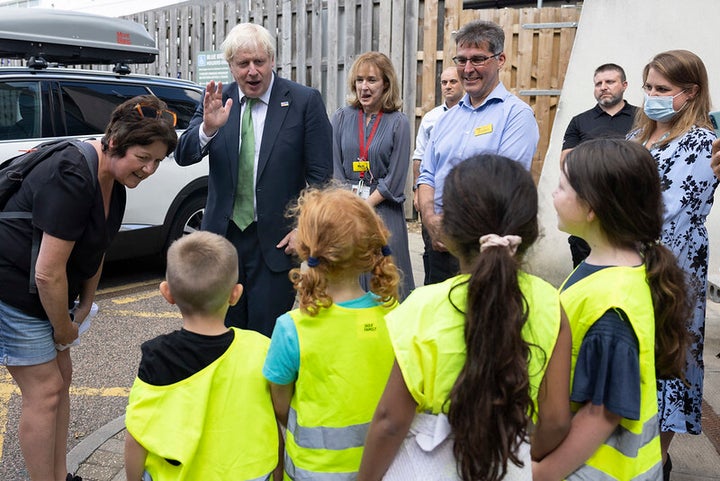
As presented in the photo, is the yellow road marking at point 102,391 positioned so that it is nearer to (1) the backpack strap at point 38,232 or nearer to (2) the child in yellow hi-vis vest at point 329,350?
(1) the backpack strap at point 38,232

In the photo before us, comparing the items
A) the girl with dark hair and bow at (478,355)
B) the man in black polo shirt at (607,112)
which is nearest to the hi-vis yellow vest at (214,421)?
the girl with dark hair and bow at (478,355)

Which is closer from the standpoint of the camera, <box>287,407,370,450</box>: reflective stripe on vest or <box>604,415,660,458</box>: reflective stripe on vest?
<box>604,415,660,458</box>: reflective stripe on vest

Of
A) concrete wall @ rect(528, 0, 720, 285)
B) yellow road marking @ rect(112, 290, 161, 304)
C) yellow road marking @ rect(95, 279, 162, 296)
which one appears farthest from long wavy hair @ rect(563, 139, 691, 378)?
yellow road marking @ rect(95, 279, 162, 296)

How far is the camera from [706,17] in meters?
6.11

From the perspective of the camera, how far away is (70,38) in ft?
21.3

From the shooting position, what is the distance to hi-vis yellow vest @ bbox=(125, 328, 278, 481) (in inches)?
72.9

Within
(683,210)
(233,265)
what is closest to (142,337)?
(233,265)

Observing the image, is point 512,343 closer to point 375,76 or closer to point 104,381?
point 375,76

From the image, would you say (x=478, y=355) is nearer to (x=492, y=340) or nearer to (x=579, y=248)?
(x=492, y=340)

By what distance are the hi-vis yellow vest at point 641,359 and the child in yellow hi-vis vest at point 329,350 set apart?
57 centimetres

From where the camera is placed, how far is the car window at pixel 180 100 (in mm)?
6816

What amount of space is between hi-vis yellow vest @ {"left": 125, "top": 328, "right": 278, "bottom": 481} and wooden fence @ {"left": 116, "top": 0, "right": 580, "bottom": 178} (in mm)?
6735

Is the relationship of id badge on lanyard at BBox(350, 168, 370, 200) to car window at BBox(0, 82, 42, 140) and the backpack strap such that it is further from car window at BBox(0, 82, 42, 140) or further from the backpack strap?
car window at BBox(0, 82, 42, 140)

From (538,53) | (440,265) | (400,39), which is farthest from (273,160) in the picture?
(400,39)
